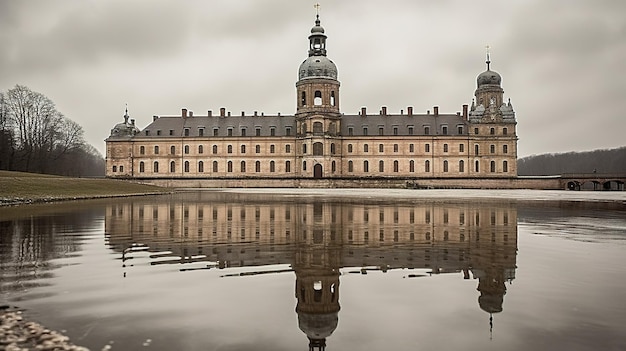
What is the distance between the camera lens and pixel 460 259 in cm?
1092

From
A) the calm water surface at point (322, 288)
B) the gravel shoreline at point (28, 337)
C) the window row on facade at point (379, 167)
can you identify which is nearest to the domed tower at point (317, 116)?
the window row on facade at point (379, 167)

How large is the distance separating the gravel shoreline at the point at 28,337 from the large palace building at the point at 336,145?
8136 cm

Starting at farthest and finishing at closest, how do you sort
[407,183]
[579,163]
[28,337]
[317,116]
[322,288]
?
[579,163] < [317,116] < [407,183] < [322,288] < [28,337]

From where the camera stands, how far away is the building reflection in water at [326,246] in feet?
26.5

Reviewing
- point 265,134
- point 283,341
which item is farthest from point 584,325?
point 265,134

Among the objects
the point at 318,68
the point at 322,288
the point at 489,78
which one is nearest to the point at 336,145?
the point at 318,68

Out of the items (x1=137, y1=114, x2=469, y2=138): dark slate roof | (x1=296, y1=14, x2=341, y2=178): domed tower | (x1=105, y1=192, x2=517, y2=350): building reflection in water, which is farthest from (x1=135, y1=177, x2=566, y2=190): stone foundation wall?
(x1=105, y1=192, x2=517, y2=350): building reflection in water

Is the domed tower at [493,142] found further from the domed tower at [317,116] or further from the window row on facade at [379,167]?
the domed tower at [317,116]

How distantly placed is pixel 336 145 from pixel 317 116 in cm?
684

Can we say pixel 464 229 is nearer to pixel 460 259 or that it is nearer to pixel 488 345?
pixel 460 259

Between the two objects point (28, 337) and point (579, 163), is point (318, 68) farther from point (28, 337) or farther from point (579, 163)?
point (579, 163)

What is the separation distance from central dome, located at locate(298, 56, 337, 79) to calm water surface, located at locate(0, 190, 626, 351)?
2832 inches

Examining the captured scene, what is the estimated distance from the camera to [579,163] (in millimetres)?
174500

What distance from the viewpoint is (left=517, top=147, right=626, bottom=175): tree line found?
15238 centimetres
